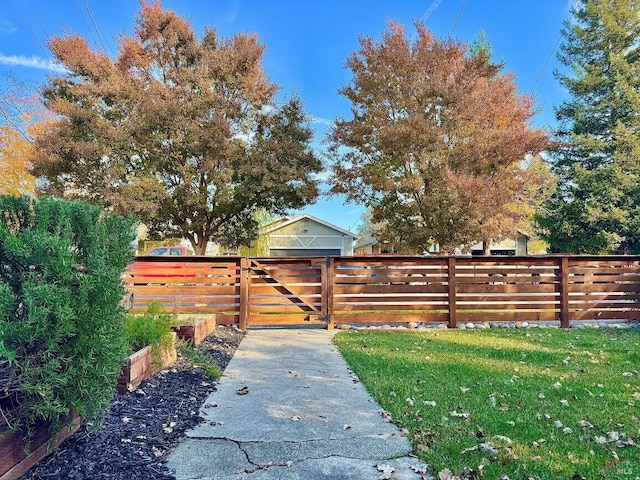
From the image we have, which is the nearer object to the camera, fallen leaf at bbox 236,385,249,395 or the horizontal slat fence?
fallen leaf at bbox 236,385,249,395

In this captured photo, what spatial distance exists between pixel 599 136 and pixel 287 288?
587 inches

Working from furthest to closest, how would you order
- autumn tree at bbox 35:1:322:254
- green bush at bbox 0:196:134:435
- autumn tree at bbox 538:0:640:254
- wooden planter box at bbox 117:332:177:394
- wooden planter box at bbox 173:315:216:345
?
autumn tree at bbox 538:0:640:254, autumn tree at bbox 35:1:322:254, wooden planter box at bbox 173:315:216:345, wooden planter box at bbox 117:332:177:394, green bush at bbox 0:196:134:435

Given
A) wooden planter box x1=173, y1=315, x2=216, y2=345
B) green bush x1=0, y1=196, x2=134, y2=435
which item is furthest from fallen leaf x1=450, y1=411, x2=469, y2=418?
wooden planter box x1=173, y1=315, x2=216, y2=345

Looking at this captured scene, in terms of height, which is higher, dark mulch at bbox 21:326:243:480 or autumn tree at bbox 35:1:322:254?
autumn tree at bbox 35:1:322:254

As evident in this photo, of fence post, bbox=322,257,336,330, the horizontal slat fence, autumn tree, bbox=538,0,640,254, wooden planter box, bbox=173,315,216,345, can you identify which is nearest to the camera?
wooden planter box, bbox=173,315,216,345

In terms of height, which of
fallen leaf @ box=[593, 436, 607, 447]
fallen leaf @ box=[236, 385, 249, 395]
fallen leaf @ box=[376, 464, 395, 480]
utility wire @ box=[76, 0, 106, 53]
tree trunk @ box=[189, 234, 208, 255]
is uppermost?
utility wire @ box=[76, 0, 106, 53]

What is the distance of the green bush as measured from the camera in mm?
1794

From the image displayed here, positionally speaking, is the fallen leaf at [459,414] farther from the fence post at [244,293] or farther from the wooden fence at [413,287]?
the fence post at [244,293]

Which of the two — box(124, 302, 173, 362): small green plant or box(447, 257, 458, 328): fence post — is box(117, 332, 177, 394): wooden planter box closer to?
box(124, 302, 173, 362): small green plant

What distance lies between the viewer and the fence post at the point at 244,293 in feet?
24.0

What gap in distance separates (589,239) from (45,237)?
17558mm

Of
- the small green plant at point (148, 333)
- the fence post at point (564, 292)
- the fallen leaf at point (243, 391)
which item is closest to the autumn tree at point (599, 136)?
the fence post at point (564, 292)

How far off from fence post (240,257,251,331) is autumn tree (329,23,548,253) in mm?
5263

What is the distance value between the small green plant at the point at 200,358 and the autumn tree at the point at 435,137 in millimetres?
7572
